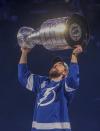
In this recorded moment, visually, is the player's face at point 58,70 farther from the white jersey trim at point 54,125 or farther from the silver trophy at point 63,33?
the white jersey trim at point 54,125

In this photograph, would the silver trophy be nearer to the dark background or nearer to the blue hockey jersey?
the blue hockey jersey

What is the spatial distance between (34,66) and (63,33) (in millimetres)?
1326

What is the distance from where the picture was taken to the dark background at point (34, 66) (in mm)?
3990

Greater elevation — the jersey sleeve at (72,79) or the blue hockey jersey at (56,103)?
the jersey sleeve at (72,79)

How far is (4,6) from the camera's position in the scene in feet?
13.1

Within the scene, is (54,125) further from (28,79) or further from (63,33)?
(63,33)

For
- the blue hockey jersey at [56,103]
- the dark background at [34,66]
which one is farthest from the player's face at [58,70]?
the dark background at [34,66]

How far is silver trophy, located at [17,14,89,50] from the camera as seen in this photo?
2.78 metres

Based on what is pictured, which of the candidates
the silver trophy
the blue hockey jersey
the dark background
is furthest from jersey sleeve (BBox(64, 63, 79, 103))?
the dark background

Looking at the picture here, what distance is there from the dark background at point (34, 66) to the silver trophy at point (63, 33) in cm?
107

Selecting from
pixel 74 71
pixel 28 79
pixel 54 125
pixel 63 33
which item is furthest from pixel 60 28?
pixel 54 125

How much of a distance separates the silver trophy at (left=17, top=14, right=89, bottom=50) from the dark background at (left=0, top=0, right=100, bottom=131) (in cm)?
107

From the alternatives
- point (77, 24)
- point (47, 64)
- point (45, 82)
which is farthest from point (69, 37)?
point (47, 64)

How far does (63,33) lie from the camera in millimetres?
2768
